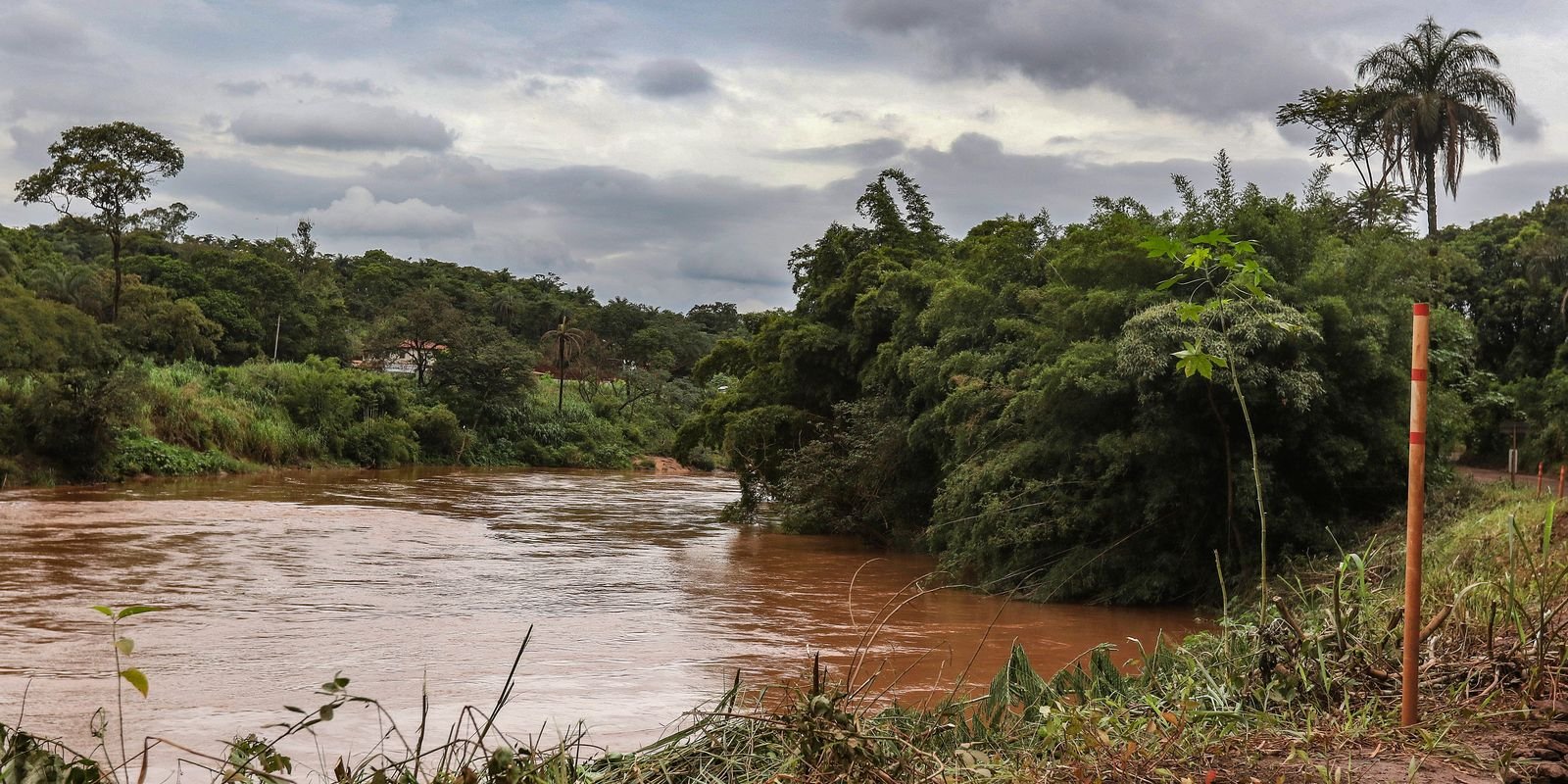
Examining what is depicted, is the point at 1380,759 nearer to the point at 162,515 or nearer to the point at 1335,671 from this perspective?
the point at 1335,671

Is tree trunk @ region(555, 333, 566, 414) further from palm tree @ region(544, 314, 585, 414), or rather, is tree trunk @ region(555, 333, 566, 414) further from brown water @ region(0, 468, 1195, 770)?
brown water @ region(0, 468, 1195, 770)

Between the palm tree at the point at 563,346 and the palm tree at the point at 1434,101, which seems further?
the palm tree at the point at 563,346

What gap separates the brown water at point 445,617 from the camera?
848 cm

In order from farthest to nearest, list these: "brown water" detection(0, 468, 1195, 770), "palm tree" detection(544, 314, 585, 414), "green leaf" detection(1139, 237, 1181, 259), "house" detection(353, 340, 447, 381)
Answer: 1. "palm tree" detection(544, 314, 585, 414)
2. "house" detection(353, 340, 447, 381)
3. "brown water" detection(0, 468, 1195, 770)
4. "green leaf" detection(1139, 237, 1181, 259)

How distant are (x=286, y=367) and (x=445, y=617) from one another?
30.8m

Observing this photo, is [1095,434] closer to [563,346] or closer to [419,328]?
[419,328]

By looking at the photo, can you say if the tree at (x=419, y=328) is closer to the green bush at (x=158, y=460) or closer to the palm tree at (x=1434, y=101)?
the green bush at (x=158, y=460)

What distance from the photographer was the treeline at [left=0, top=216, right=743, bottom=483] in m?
27.8

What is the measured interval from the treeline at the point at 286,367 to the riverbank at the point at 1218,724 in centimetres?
2072

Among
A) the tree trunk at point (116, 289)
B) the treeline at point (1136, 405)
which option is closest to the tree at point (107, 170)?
the tree trunk at point (116, 289)

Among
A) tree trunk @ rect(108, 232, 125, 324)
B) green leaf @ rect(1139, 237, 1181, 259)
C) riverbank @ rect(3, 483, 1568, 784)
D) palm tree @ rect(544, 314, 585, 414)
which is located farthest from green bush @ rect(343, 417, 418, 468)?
green leaf @ rect(1139, 237, 1181, 259)

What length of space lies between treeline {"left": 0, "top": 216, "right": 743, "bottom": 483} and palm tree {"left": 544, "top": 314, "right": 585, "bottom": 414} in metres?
0.26

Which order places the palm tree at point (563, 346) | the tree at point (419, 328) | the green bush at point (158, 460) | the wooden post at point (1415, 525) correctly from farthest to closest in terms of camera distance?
the palm tree at point (563, 346) < the tree at point (419, 328) < the green bush at point (158, 460) < the wooden post at point (1415, 525)

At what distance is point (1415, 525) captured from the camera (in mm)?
3998
